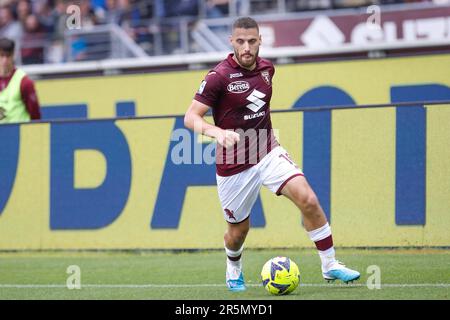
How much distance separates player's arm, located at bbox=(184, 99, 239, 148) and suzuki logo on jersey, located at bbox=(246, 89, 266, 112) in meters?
0.44

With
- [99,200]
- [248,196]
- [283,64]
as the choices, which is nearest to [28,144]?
[99,200]

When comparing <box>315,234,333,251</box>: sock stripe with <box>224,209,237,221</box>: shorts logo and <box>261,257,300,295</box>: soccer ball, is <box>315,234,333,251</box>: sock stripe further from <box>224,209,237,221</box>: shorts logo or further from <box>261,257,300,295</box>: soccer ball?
<box>224,209,237,221</box>: shorts logo

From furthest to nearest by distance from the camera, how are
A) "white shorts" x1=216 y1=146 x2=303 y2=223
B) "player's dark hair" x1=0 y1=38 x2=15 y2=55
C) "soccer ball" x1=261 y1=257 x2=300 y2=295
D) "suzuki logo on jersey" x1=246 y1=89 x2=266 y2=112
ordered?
1. "player's dark hair" x1=0 y1=38 x2=15 y2=55
2. "suzuki logo on jersey" x1=246 y1=89 x2=266 y2=112
3. "white shorts" x1=216 y1=146 x2=303 y2=223
4. "soccer ball" x1=261 y1=257 x2=300 y2=295

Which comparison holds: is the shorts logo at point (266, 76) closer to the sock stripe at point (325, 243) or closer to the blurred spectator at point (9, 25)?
the sock stripe at point (325, 243)

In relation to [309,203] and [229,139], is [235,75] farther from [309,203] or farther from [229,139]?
[309,203]

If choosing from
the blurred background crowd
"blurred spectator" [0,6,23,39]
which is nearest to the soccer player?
the blurred background crowd

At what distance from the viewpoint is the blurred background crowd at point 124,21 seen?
17141 millimetres

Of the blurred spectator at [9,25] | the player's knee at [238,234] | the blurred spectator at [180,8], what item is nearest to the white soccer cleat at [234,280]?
the player's knee at [238,234]

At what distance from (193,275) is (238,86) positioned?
8.44 ft

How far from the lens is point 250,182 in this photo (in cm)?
901

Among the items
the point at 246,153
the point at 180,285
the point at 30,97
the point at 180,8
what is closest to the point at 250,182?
the point at 246,153

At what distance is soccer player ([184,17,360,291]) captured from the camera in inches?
343

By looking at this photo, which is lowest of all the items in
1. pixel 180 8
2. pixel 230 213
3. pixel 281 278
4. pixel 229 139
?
pixel 281 278

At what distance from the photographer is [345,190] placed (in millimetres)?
12156
